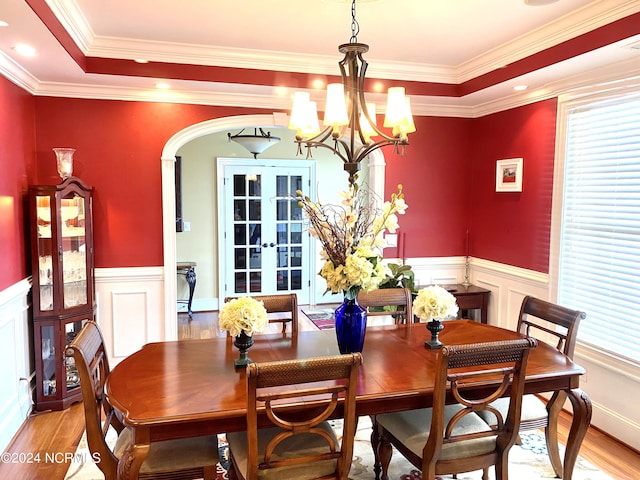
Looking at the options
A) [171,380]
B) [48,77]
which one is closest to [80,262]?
[48,77]

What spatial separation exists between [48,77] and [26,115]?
0.33 meters

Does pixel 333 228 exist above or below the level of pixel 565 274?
above

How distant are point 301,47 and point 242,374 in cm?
245

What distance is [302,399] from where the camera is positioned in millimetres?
1884

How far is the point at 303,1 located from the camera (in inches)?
105

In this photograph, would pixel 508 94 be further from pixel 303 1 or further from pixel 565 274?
pixel 303 1

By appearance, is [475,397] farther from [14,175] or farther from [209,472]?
[14,175]

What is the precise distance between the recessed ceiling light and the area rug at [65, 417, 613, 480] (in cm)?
243

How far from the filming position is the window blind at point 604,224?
3.11 m

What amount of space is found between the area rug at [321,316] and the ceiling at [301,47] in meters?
2.95

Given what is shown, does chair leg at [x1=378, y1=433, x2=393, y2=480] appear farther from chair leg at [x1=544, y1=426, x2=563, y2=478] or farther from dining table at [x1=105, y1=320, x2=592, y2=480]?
chair leg at [x1=544, y1=426, x2=563, y2=478]

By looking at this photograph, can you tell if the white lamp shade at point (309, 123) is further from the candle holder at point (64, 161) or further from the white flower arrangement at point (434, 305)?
the candle holder at point (64, 161)

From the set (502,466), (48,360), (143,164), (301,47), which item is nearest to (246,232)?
(143,164)

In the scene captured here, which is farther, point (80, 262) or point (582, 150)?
point (80, 262)
